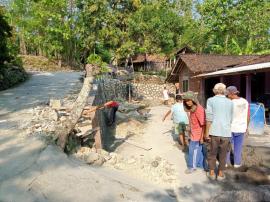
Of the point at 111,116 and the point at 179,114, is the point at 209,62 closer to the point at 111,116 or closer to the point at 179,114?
the point at 111,116

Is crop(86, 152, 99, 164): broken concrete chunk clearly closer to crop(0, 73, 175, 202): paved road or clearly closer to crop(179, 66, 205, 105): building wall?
crop(0, 73, 175, 202): paved road

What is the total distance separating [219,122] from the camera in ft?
19.0

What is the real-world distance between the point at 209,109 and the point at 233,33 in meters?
28.5

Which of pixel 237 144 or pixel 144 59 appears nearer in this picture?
pixel 237 144

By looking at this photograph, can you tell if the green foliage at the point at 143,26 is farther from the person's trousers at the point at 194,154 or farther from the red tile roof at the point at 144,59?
the person's trousers at the point at 194,154

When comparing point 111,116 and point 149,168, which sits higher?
point 111,116

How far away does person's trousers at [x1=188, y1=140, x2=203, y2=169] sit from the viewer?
6355 mm

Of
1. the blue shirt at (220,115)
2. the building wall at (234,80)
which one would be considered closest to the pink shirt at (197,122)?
the blue shirt at (220,115)

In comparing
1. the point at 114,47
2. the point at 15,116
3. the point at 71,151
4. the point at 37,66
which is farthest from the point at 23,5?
the point at 71,151

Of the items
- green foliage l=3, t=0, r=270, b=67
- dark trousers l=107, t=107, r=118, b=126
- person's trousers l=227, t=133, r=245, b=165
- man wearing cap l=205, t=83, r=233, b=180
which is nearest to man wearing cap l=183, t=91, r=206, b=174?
man wearing cap l=205, t=83, r=233, b=180

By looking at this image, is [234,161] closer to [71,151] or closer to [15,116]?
[71,151]

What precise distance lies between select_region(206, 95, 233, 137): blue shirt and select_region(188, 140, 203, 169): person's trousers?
592 millimetres

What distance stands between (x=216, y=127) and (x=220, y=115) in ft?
0.75

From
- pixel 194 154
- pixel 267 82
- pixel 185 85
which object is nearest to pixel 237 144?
pixel 194 154
